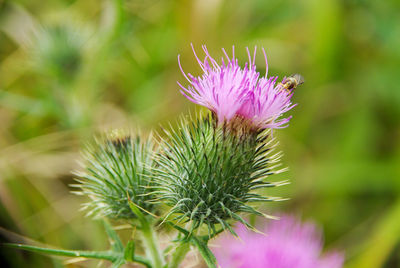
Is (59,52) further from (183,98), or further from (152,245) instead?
(152,245)

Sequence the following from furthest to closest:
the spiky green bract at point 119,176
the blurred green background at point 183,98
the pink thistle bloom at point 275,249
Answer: the blurred green background at point 183,98
the pink thistle bloom at point 275,249
the spiky green bract at point 119,176

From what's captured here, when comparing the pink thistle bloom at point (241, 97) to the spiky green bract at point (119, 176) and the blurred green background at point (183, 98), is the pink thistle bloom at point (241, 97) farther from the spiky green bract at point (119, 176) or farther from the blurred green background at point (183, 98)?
the blurred green background at point (183, 98)

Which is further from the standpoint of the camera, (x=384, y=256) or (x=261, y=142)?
(x=384, y=256)

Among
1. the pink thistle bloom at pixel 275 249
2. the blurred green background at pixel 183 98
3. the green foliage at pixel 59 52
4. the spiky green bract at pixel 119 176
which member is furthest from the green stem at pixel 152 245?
the green foliage at pixel 59 52

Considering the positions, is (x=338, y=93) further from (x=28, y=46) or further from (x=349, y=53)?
(x=28, y=46)

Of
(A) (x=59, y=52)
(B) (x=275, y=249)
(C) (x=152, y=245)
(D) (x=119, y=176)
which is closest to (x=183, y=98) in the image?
(A) (x=59, y=52)

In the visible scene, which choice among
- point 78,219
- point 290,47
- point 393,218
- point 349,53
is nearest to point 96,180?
point 78,219
